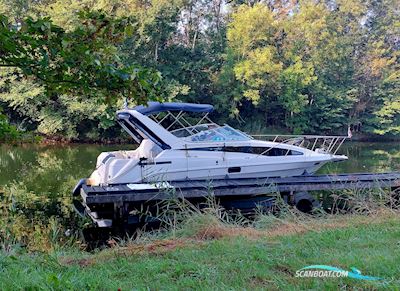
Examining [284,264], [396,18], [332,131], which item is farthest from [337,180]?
[396,18]

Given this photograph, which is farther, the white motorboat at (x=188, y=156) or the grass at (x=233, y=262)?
the white motorboat at (x=188, y=156)

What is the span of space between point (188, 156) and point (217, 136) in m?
1.01

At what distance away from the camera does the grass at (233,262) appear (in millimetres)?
3059

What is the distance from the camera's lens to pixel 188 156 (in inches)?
401

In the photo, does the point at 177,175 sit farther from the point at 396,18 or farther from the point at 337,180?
the point at 396,18

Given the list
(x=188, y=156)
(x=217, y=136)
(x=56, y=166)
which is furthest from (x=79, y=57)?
(x=56, y=166)

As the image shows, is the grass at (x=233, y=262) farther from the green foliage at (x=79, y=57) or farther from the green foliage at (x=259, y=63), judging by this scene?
the green foliage at (x=259, y=63)

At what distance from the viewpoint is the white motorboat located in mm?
9695

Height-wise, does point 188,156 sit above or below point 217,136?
below

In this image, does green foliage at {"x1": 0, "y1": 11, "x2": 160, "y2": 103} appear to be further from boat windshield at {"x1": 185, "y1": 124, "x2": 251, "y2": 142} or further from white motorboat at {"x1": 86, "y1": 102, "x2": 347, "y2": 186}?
boat windshield at {"x1": 185, "y1": 124, "x2": 251, "y2": 142}

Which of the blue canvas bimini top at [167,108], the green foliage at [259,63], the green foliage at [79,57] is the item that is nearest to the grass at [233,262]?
the green foliage at [79,57]

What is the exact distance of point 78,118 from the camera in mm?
25531

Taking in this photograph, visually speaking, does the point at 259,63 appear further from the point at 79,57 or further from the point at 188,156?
the point at 79,57

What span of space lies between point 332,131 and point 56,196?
86.0 ft
